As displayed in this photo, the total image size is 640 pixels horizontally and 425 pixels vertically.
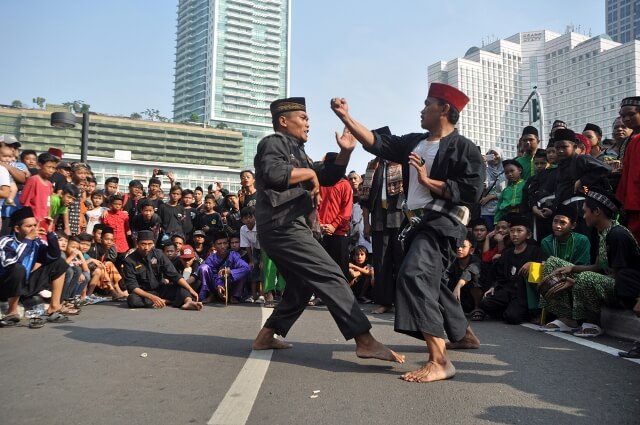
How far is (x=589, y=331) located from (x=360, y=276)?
4.30 metres

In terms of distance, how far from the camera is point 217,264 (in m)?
9.20

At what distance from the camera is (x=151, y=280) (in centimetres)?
851

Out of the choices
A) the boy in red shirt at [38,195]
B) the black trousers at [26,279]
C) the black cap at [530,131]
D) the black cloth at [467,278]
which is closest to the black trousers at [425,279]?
the black cloth at [467,278]

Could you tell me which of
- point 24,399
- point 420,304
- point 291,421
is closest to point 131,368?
point 24,399

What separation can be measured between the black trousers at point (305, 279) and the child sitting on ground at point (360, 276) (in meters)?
4.79

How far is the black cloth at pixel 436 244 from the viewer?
12.5ft

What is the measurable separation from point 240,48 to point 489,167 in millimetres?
184422

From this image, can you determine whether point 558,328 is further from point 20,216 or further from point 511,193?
point 20,216

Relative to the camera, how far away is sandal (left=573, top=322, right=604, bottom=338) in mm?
5465

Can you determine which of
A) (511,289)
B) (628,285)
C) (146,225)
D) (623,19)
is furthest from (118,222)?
(623,19)

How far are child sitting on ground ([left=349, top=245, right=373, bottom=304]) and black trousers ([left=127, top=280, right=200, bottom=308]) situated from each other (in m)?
2.65

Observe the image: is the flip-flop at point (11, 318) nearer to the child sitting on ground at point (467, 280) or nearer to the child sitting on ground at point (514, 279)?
the child sitting on ground at point (467, 280)

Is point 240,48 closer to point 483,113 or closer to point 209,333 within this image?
point 483,113

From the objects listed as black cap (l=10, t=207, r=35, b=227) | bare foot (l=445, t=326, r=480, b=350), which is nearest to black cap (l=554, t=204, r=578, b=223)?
bare foot (l=445, t=326, r=480, b=350)
